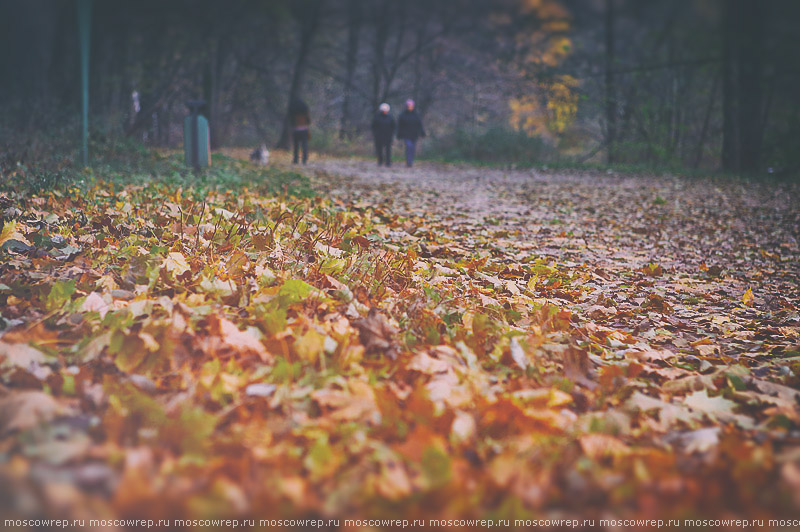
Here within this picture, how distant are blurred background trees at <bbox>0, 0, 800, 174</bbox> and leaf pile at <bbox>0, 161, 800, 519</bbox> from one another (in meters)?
5.55

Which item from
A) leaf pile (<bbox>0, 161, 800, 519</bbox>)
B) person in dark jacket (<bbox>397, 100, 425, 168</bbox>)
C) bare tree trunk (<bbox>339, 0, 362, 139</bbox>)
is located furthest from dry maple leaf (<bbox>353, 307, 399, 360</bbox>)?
bare tree trunk (<bbox>339, 0, 362, 139</bbox>)

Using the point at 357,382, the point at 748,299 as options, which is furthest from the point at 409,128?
the point at 357,382

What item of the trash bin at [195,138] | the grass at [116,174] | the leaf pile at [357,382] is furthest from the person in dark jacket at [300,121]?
the leaf pile at [357,382]

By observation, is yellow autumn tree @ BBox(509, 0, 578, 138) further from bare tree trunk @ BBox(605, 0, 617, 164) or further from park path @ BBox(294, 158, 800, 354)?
park path @ BBox(294, 158, 800, 354)

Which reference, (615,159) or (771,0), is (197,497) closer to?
(771,0)

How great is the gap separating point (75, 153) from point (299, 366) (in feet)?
25.7

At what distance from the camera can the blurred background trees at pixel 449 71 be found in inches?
521

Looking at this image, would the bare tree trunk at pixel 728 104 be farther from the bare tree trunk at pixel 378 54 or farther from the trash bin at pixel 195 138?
the bare tree trunk at pixel 378 54

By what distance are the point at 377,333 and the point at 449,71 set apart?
97.9 feet

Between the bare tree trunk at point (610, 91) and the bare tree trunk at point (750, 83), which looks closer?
the bare tree trunk at point (750, 83)

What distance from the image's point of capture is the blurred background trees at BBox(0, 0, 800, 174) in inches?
521

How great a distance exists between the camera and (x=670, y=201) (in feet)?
30.7

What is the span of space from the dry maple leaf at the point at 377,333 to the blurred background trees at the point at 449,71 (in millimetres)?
6358

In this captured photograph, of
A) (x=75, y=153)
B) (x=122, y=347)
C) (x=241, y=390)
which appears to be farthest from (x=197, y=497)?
(x=75, y=153)
